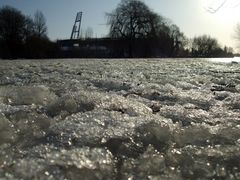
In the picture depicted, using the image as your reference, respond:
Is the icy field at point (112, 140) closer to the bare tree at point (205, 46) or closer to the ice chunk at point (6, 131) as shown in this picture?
the ice chunk at point (6, 131)

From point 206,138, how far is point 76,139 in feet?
1.80

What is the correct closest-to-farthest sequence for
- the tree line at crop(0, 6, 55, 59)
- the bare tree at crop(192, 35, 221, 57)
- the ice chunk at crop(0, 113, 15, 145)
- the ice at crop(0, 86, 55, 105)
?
the ice chunk at crop(0, 113, 15, 145)
the ice at crop(0, 86, 55, 105)
the tree line at crop(0, 6, 55, 59)
the bare tree at crop(192, 35, 221, 57)

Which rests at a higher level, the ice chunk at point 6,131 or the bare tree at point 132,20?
the bare tree at point 132,20

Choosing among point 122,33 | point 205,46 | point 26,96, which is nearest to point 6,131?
point 26,96

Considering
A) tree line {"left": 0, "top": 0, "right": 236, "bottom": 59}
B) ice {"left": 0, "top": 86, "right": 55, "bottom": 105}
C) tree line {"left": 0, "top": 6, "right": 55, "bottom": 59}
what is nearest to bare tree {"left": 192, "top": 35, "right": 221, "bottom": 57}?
tree line {"left": 0, "top": 0, "right": 236, "bottom": 59}

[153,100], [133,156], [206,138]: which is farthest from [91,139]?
[153,100]

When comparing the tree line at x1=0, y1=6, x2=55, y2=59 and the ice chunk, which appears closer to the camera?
the ice chunk

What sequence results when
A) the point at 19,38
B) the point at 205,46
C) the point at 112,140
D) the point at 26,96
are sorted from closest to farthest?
the point at 112,140 → the point at 26,96 → the point at 19,38 → the point at 205,46

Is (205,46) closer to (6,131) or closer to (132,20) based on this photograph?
(132,20)

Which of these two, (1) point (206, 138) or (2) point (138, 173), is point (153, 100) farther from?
(2) point (138, 173)

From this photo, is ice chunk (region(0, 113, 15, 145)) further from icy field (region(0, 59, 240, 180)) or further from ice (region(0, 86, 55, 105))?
ice (region(0, 86, 55, 105))

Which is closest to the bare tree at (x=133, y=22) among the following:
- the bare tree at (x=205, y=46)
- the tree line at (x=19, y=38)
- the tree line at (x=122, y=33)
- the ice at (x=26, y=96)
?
the tree line at (x=122, y=33)

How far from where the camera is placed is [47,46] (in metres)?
48.8

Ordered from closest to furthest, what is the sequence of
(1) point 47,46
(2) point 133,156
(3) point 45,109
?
(2) point 133,156 → (3) point 45,109 → (1) point 47,46
